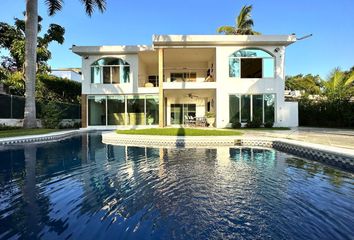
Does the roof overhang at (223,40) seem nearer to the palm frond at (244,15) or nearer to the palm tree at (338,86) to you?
the palm tree at (338,86)

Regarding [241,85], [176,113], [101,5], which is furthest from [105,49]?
[241,85]

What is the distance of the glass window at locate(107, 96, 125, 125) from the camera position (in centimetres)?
2175

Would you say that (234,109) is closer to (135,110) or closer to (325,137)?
(135,110)

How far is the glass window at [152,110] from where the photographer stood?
845 inches

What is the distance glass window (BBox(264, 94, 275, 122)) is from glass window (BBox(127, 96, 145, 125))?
958cm

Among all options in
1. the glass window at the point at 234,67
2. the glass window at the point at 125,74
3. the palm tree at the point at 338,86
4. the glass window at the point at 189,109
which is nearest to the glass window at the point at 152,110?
the glass window at the point at 125,74

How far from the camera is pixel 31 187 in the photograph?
5.51 m

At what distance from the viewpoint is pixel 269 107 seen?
1970cm

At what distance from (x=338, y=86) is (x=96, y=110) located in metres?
19.4

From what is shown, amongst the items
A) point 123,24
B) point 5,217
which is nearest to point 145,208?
point 5,217

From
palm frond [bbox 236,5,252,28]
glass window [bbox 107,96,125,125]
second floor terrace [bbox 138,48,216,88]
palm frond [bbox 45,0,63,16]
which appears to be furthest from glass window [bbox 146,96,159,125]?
palm frond [bbox 236,5,252,28]

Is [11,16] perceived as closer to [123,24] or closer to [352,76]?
[123,24]

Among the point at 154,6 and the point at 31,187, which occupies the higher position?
the point at 154,6

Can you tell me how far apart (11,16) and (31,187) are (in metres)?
24.7
